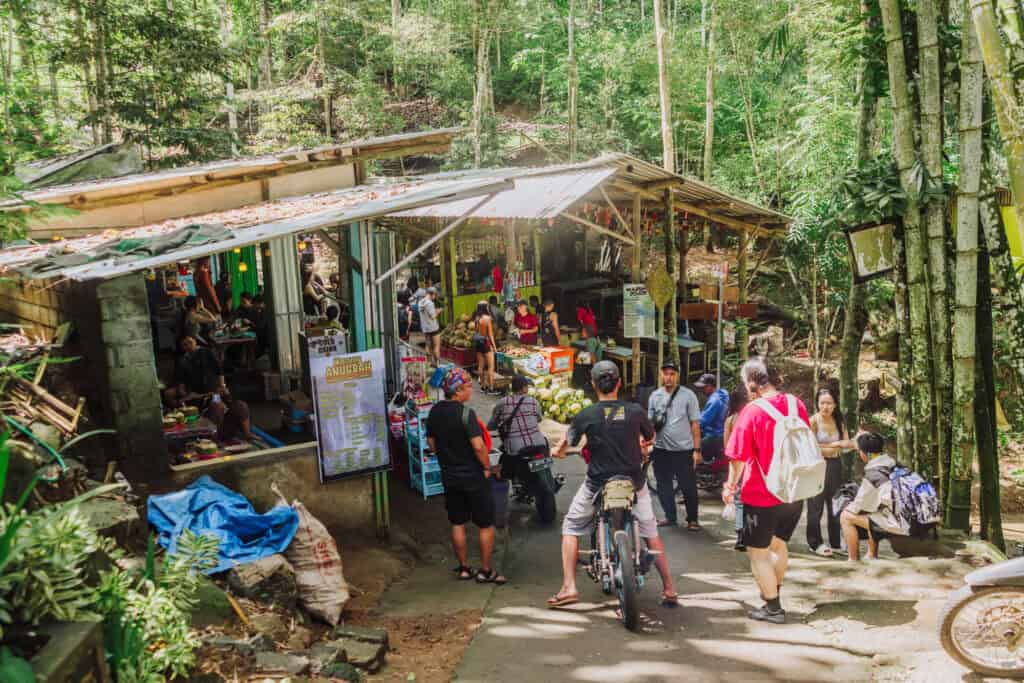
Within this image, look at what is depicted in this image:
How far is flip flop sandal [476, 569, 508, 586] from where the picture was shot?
627 centimetres

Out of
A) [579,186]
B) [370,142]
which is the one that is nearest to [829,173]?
[579,186]

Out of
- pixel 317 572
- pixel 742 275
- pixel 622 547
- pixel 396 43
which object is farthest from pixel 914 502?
pixel 396 43

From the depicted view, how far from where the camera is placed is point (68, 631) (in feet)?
9.26

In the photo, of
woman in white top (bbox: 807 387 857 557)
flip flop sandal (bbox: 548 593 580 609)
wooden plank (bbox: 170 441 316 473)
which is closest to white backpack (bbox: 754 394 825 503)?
flip flop sandal (bbox: 548 593 580 609)

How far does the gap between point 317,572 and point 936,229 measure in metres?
5.54

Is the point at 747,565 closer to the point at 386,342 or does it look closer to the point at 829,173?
the point at 386,342

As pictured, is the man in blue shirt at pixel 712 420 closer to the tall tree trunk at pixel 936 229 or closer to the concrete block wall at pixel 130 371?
the tall tree trunk at pixel 936 229

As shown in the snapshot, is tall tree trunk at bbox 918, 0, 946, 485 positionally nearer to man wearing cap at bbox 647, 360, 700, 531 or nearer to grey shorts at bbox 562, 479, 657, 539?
man wearing cap at bbox 647, 360, 700, 531

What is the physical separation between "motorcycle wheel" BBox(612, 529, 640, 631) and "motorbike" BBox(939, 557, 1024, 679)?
5.90 ft

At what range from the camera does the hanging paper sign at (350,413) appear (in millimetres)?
6676

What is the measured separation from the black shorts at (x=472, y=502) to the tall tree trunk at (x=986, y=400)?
13.6 feet

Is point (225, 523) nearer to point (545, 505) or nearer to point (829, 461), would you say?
point (545, 505)

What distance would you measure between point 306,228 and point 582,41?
82.4ft

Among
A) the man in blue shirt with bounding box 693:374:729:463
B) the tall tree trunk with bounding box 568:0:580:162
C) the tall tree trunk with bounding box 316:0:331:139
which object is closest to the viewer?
the man in blue shirt with bounding box 693:374:729:463
